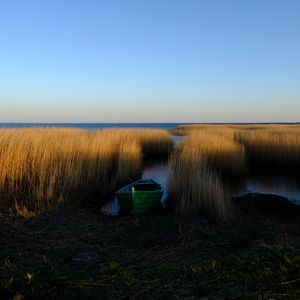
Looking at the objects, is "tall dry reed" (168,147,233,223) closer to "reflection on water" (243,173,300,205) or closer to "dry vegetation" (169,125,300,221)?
A: "dry vegetation" (169,125,300,221)

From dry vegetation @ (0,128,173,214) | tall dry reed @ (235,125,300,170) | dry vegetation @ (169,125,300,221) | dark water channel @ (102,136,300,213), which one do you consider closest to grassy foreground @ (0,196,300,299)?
dry vegetation @ (169,125,300,221)

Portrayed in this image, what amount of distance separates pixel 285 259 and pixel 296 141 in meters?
12.0

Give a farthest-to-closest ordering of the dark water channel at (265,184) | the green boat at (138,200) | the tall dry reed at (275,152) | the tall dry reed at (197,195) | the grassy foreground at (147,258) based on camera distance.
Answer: the tall dry reed at (275,152) < the dark water channel at (265,184) < the green boat at (138,200) < the tall dry reed at (197,195) < the grassy foreground at (147,258)

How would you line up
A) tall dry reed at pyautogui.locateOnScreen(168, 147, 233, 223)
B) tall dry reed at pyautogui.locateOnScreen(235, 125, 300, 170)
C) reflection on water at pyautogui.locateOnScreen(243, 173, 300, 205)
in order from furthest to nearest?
tall dry reed at pyautogui.locateOnScreen(235, 125, 300, 170), reflection on water at pyautogui.locateOnScreen(243, 173, 300, 205), tall dry reed at pyautogui.locateOnScreen(168, 147, 233, 223)

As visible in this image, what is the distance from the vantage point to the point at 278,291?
3102 millimetres

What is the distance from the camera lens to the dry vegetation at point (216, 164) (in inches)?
258

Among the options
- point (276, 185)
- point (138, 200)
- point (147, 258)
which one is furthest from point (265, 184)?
point (147, 258)

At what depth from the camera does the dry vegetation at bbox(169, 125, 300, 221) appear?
6.54 meters

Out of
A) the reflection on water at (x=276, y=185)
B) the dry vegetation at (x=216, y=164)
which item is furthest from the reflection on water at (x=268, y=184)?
the dry vegetation at (x=216, y=164)

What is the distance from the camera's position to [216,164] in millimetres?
13250

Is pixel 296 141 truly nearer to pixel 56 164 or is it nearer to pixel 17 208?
pixel 56 164

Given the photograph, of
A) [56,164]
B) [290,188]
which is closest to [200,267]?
[56,164]

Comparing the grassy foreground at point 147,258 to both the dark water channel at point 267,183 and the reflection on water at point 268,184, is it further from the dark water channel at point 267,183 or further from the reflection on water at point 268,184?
the dark water channel at point 267,183

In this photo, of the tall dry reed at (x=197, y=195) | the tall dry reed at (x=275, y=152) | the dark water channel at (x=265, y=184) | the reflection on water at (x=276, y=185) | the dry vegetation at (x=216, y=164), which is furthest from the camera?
the tall dry reed at (x=275, y=152)
